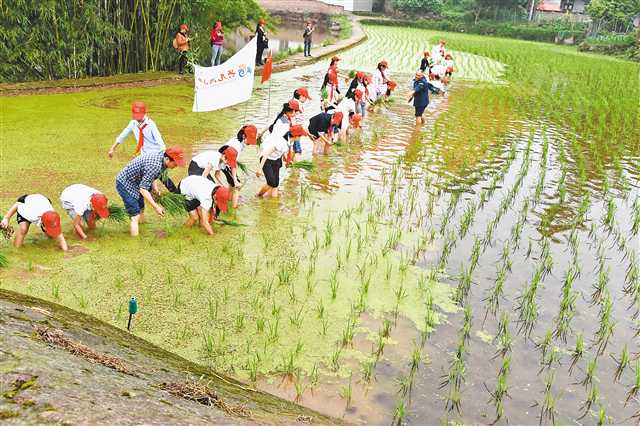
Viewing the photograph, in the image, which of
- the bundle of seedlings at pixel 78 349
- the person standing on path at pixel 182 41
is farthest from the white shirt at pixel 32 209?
the person standing on path at pixel 182 41

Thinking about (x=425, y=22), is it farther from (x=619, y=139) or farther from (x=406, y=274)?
(x=406, y=274)

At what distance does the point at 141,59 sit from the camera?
1361 cm

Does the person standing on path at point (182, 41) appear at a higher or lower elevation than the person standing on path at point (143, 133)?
higher

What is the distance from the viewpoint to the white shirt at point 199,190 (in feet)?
18.8

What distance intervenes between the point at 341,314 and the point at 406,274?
1047 millimetres

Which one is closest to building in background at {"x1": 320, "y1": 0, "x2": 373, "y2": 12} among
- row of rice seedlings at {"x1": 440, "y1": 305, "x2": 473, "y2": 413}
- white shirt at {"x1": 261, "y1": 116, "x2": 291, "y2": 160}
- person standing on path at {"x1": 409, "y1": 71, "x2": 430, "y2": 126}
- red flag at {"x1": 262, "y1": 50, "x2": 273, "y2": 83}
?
person standing on path at {"x1": 409, "y1": 71, "x2": 430, "y2": 126}

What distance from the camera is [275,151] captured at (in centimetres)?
682

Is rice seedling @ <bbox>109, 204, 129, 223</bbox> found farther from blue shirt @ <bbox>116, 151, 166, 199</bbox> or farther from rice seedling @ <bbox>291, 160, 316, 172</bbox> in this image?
rice seedling @ <bbox>291, 160, 316, 172</bbox>

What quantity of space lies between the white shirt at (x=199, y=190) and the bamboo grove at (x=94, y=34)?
7412mm

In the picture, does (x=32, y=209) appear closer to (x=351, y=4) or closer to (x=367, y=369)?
(x=367, y=369)

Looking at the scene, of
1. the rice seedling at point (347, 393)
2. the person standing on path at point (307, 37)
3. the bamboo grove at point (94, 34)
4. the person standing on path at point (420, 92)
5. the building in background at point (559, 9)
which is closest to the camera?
the rice seedling at point (347, 393)

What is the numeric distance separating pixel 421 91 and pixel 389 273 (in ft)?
21.7

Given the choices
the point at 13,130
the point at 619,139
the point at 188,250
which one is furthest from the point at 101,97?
the point at 619,139

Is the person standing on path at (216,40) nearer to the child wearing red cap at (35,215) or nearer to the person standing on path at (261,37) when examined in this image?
the person standing on path at (261,37)
